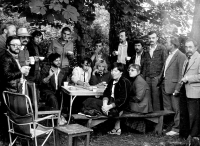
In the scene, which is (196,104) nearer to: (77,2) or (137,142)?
(137,142)

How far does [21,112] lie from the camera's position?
13.0ft

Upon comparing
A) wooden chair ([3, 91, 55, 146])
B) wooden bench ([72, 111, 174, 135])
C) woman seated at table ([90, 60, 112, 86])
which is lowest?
wooden bench ([72, 111, 174, 135])

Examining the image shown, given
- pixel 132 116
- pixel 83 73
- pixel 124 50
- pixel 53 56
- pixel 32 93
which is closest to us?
pixel 32 93

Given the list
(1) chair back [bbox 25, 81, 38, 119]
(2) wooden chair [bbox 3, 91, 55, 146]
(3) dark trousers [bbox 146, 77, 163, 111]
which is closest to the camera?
(2) wooden chair [bbox 3, 91, 55, 146]

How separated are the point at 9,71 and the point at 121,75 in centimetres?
219

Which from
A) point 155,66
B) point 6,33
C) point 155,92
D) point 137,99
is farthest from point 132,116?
point 6,33

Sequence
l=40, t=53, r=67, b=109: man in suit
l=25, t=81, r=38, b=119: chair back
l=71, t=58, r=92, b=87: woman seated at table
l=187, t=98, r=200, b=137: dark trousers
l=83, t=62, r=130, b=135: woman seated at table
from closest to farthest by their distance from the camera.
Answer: l=25, t=81, r=38, b=119: chair back → l=187, t=98, r=200, b=137: dark trousers → l=83, t=62, r=130, b=135: woman seated at table → l=40, t=53, r=67, b=109: man in suit → l=71, t=58, r=92, b=87: woman seated at table

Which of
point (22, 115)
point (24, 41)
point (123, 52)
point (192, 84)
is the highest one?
point (24, 41)

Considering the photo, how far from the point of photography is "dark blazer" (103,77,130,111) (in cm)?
543

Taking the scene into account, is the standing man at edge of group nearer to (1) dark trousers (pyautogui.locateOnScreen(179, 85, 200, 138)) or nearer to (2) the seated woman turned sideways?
(2) the seated woman turned sideways

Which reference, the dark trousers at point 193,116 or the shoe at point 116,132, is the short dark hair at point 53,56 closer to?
the shoe at point 116,132

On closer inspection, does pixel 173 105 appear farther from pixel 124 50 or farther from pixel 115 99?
pixel 124 50

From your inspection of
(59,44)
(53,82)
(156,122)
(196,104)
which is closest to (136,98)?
(156,122)

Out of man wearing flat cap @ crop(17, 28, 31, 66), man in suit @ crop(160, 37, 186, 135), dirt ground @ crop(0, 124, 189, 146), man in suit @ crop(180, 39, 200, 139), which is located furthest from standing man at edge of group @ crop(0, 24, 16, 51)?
man in suit @ crop(180, 39, 200, 139)
